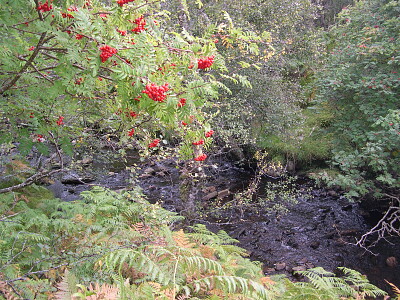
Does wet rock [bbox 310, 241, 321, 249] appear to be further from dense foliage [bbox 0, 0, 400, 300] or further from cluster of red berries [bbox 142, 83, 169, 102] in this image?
cluster of red berries [bbox 142, 83, 169, 102]

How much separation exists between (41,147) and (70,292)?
2640mm

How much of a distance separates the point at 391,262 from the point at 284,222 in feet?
9.45

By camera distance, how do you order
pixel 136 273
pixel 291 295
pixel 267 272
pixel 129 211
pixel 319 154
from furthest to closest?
pixel 319 154, pixel 267 272, pixel 129 211, pixel 291 295, pixel 136 273

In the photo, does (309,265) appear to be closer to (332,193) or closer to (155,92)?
(332,193)

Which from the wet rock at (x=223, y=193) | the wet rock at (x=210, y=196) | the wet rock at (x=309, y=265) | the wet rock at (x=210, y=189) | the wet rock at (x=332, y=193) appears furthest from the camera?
the wet rock at (x=332, y=193)

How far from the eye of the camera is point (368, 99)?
8406 millimetres

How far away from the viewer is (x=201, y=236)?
5.17 metres

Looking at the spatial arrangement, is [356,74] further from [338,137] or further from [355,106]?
[338,137]

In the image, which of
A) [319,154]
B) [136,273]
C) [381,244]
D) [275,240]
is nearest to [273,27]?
[319,154]

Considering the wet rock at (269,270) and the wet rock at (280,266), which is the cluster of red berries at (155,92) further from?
the wet rock at (280,266)

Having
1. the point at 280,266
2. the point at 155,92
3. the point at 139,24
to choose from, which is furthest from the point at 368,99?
the point at 155,92

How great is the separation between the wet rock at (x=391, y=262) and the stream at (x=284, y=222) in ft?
0.12

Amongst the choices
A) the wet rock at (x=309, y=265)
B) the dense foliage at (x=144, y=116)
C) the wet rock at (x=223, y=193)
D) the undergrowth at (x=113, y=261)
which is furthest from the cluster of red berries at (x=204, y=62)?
the wet rock at (x=223, y=193)

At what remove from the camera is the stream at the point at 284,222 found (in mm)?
7465
